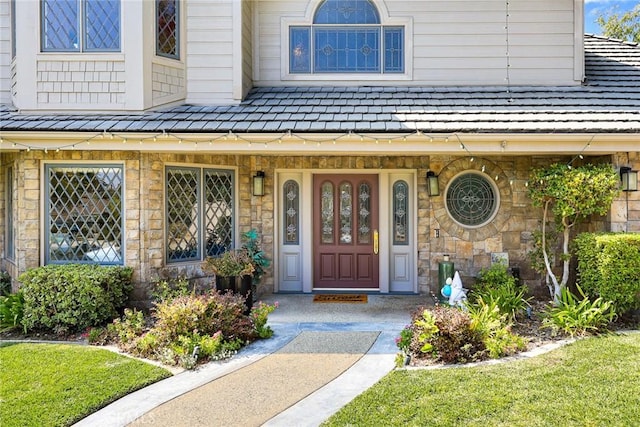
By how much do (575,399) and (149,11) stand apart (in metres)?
7.45

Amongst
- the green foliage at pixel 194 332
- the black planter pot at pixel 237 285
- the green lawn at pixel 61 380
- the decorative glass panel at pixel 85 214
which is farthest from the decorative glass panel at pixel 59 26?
the green lawn at pixel 61 380

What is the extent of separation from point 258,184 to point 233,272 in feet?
5.67

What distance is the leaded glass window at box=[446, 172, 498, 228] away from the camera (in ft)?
25.1

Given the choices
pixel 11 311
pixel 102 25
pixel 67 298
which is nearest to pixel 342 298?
pixel 67 298

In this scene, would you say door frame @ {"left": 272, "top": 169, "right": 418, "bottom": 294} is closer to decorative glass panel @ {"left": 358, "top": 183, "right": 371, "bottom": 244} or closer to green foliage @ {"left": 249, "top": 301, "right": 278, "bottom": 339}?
decorative glass panel @ {"left": 358, "top": 183, "right": 371, "bottom": 244}

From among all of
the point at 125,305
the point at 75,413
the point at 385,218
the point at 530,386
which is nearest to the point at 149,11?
the point at 125,305

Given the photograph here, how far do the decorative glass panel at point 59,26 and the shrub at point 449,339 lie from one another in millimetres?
6597

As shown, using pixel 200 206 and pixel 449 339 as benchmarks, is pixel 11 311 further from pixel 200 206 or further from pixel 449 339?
pixel 449 339

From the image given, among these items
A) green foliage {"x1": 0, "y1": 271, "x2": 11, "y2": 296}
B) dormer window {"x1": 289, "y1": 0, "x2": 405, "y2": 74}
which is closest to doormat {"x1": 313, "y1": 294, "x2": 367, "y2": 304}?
dormer window {"x1": 289, "y1": 0, "x2": 405, "y2": 74}

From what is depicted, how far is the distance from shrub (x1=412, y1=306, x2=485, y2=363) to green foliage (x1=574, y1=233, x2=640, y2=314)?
2169 mm

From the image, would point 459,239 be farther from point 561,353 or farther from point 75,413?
point 75,413

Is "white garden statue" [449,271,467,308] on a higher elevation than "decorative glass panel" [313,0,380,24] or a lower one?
lower

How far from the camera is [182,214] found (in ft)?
23.7

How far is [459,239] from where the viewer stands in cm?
768
